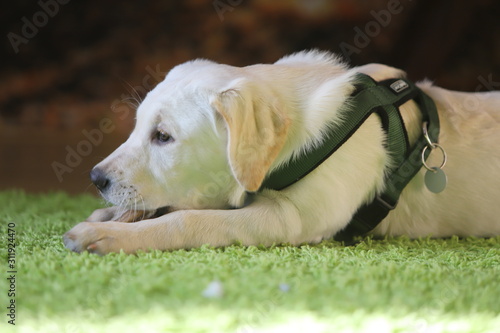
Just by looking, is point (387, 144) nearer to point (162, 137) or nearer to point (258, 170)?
point (258, 170)

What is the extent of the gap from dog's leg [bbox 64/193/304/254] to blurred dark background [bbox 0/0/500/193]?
3.40 meters

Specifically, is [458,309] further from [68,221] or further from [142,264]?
[68,221]

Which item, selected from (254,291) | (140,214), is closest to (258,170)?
(140,214)

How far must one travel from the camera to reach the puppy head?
6.79ft

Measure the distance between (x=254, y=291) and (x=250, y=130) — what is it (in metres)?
0.66

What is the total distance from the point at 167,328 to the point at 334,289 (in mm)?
428

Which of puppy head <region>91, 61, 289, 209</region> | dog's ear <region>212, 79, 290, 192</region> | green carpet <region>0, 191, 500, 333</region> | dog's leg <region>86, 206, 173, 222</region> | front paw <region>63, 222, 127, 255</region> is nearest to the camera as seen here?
green carpet <region>0, 191, 500, 333</region>

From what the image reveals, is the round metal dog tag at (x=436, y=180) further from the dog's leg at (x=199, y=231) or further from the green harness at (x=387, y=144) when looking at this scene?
the dog's leg at (x=199, y=231)

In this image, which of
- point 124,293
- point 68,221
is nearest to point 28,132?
point 68,221

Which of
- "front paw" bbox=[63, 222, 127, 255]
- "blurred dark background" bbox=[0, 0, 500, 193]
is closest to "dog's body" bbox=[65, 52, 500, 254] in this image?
"front paw" bbox=[63, 222, 127, 255]

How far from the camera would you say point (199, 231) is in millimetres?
1974

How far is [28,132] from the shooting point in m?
6.00

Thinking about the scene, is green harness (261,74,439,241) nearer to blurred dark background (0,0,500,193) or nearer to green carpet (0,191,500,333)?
green carpet (0,191,500,333)

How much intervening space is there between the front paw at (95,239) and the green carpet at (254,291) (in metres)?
0.05
